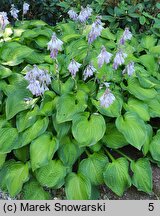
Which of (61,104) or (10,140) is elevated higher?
(61,104)

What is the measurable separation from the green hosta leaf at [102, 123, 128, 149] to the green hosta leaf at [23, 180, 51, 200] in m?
0.83

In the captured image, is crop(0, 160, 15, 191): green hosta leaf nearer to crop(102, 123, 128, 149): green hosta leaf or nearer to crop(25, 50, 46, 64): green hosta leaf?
crop(102, 123, 128, 149): green hosta leaf

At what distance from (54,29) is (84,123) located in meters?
2.15

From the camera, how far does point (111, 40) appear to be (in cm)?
510

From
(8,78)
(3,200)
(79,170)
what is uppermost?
(8,78)

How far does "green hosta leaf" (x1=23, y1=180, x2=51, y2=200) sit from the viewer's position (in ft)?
12.6

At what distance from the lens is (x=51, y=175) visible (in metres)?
3.78

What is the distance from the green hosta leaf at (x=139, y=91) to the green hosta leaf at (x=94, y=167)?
32.6 inches

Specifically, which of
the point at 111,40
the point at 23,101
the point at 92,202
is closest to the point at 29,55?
the point at 23,101

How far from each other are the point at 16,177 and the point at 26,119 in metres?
0.62

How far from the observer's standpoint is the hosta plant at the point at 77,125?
3.76 m

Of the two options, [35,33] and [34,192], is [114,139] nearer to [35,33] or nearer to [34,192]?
[34,192]

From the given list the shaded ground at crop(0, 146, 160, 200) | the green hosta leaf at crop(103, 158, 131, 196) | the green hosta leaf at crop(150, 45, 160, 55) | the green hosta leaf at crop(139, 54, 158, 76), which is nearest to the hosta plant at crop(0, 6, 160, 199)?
the green hosta leaf at crop(103, 158, 131, 196)

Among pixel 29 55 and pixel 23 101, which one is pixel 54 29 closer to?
pixel 29 55
